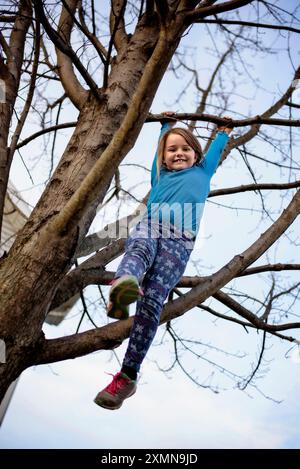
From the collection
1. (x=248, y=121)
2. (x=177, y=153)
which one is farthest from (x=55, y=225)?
(x=248, y=121)

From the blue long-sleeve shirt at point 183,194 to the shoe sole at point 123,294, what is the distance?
0.60 meters

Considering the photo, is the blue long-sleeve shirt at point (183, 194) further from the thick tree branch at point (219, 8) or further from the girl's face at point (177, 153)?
the thick tree branch at point (219, 8)

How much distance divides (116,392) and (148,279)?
535 mm

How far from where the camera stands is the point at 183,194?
238 cm

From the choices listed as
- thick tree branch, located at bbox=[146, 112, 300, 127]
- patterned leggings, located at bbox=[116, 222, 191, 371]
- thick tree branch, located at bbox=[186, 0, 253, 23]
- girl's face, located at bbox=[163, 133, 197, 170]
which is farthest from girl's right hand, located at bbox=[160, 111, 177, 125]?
patterned leggings, located at bbox=[116, 222, 191, 371]

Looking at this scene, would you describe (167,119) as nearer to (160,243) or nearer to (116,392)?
(160,243)

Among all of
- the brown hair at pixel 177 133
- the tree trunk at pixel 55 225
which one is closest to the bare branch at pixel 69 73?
the tree trunk at pixel 55 225

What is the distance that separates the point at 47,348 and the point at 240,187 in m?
1.77

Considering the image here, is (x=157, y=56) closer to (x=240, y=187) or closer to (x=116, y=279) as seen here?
(x=116, y=279)

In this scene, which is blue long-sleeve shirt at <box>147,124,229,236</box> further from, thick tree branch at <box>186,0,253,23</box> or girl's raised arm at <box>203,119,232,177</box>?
thick tree branch at <box>186,0,253,23</box>

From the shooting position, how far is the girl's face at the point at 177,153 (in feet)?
8.48
